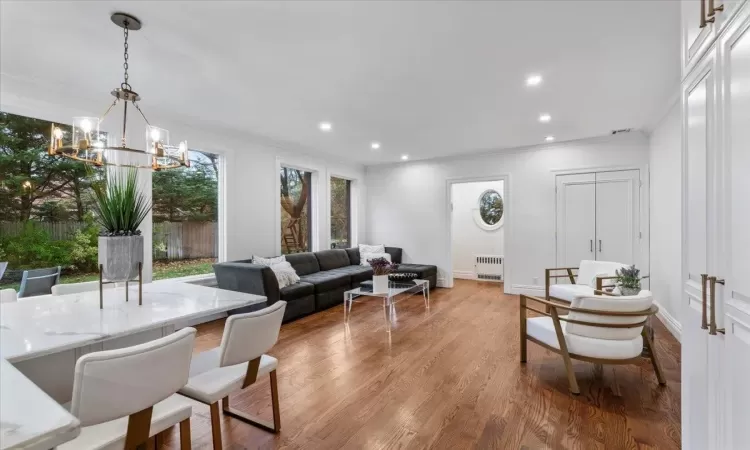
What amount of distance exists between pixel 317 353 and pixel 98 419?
89.3 inches

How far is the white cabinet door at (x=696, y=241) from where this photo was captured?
127 centimetres

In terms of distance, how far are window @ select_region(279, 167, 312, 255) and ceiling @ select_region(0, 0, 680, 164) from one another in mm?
1665

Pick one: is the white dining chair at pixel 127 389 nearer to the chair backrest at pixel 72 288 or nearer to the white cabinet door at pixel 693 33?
the chair backrest at pixel 72 288

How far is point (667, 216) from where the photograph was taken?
401cm

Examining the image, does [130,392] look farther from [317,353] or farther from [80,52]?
[80,52]

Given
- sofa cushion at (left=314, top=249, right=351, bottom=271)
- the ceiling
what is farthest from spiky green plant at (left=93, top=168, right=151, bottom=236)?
sofa cushion at (left=314, top=249, right=351, bottom=271)

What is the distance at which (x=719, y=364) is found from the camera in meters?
1.18

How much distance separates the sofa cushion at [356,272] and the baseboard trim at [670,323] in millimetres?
3991

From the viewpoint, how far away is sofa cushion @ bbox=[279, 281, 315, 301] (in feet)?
13.9

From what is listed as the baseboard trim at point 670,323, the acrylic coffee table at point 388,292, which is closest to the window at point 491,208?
the acrylic coffee table at point 388,292

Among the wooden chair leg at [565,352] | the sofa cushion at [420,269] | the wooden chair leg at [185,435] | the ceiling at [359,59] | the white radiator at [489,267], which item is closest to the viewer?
the wooden chair leg at [185,435]

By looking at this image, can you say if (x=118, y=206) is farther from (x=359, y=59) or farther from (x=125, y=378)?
(x=359, y=59)

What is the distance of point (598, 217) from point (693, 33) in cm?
457

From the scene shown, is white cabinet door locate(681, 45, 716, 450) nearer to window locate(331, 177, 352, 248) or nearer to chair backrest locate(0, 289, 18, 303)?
chair backrest locate(0, 289, 18, 303)
